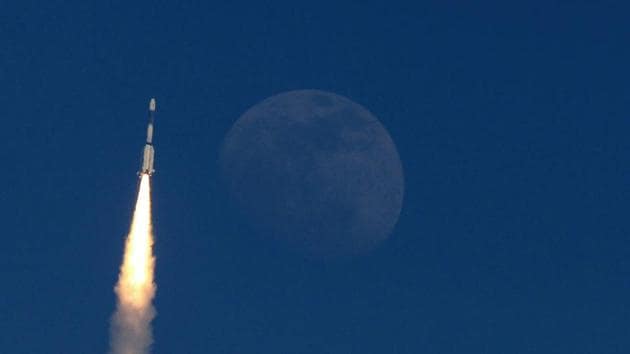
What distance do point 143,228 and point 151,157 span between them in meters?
14.9

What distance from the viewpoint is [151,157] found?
482 ft

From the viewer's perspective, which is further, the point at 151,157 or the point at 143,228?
the point at 143,228

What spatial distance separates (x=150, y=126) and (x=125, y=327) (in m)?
24.4

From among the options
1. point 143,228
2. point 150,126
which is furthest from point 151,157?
point 143,228

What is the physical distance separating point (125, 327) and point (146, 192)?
15.8 metres

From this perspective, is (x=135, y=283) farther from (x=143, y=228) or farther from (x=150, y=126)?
(x=150, y=126)

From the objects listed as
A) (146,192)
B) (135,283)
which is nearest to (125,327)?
(135,283)

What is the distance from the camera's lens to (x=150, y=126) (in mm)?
148750

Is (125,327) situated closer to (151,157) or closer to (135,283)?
(135,283)

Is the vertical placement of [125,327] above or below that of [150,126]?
below

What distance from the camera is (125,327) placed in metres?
157

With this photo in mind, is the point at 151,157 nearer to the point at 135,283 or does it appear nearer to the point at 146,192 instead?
the point at 146,192

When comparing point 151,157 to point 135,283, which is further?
point 135,283

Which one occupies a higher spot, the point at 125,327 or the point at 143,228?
the point at 143,228
